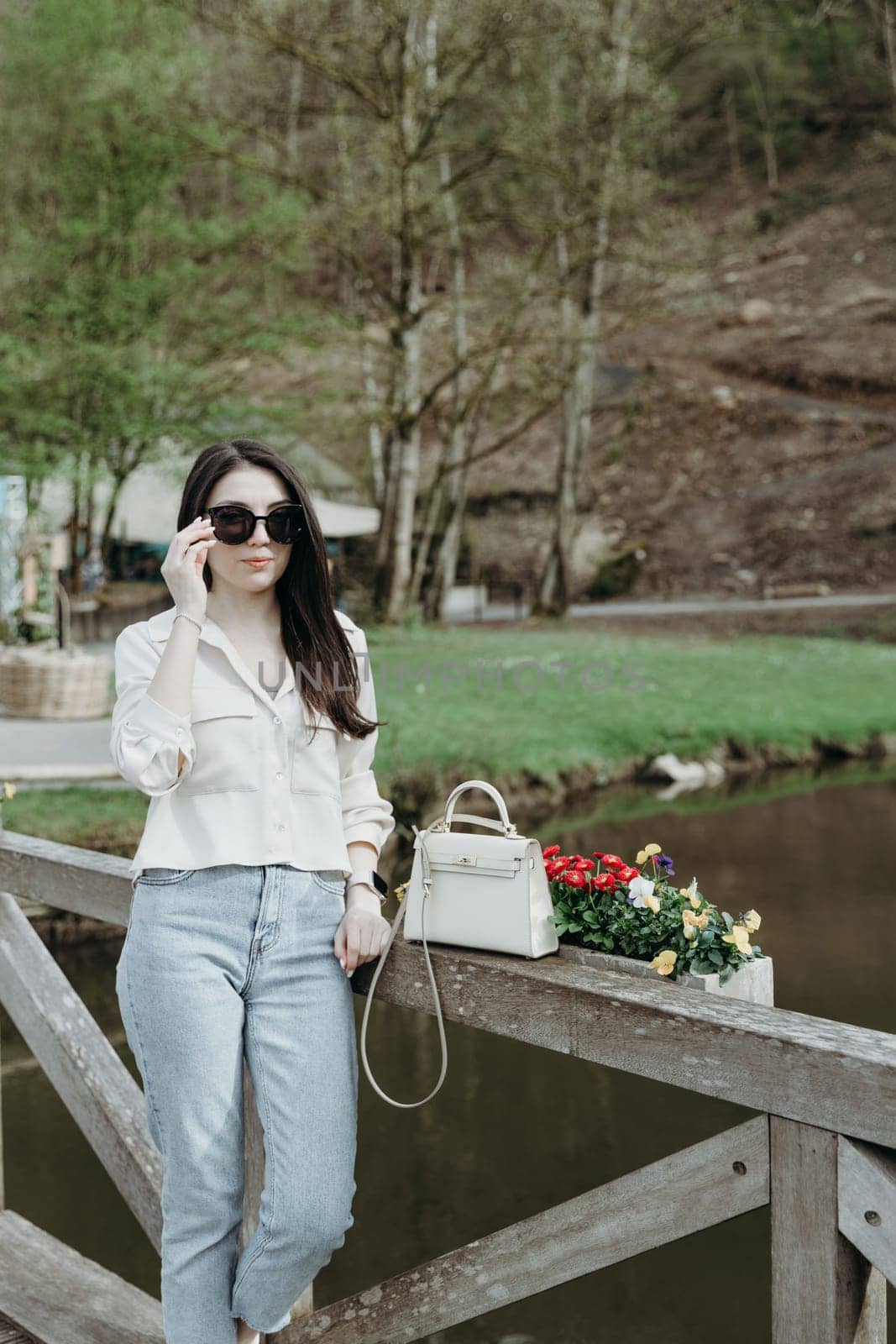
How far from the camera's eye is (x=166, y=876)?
1.90 metres

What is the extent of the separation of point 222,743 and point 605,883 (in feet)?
1.94

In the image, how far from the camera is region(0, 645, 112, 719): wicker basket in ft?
36.0

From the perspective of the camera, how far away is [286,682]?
2008 millimetres

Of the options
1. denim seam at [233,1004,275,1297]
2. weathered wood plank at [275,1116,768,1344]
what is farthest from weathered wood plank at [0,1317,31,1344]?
denim seam at [233,1004,275,1297]

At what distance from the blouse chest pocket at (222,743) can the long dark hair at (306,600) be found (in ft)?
0.39

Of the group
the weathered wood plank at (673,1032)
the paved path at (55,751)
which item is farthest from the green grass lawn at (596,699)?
the weathered wood plank at (673,1032)

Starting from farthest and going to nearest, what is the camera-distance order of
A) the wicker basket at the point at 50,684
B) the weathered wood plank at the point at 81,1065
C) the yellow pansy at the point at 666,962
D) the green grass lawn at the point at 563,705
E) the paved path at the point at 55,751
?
the wicker basket at the point at 50,684
the green grass lawn at the point at 563,705
the paved path at the point at 55,751
the weathered wood plank at the point at 81,1065
the yellow pansy at the point at 666,962

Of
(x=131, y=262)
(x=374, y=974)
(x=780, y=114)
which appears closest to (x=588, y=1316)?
(x=374, y=974)

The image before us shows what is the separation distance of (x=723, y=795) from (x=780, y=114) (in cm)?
3192

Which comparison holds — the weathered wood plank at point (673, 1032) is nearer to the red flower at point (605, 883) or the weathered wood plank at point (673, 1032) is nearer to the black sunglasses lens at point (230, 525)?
the red flower at point (605, 883)

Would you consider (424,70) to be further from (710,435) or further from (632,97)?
(710,435)

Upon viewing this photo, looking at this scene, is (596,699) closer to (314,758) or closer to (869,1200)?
(314,758)

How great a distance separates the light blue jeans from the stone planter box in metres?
0.37

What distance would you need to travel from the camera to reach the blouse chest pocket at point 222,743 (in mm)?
1931
